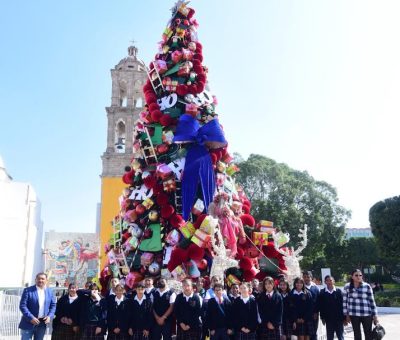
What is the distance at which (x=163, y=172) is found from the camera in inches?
367

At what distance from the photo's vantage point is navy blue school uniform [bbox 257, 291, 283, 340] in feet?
19.0

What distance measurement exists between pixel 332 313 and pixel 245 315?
1889 millimetres

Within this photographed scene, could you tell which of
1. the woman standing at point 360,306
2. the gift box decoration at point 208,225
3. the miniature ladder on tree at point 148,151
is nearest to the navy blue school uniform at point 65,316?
the gift box decoration at point 208,225

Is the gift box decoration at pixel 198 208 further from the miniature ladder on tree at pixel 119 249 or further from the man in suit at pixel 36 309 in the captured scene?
the man in suit at pixel 36 309

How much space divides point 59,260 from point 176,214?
66.0 ft

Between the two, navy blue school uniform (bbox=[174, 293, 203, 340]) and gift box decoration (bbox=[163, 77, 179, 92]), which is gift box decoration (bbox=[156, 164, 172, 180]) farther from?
navy blue school uniform (bbox=[174, 293, 203, 340])

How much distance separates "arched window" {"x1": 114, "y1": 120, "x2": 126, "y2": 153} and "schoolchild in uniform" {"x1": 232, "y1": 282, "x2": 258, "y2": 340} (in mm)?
19283

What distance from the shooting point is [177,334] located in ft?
19.2

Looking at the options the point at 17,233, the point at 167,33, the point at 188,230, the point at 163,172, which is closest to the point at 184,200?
the point at 163,172

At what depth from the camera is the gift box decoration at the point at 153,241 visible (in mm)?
9148

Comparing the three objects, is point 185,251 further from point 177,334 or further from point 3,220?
point 3,220

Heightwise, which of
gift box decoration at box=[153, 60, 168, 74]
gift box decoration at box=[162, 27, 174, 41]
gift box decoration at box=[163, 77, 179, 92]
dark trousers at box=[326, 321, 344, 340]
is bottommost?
dark trousers at box=[326, 321, 344, 340]

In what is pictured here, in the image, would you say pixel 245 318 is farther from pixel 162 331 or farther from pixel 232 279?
pixel 232 279

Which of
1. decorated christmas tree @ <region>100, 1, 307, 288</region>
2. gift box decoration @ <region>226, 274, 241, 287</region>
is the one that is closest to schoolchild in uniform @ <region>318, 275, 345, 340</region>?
decorated christmas tree @ <region>100, 1, 307, 288</region>
